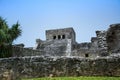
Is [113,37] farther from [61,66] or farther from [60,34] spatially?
[60,34]

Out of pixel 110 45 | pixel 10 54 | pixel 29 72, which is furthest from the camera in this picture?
pixel 10 54

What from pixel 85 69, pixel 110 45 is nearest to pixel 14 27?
pixel 110 45

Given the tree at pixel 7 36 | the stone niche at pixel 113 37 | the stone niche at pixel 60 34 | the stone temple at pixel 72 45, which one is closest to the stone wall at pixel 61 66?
the stone temple at pixel 72 45

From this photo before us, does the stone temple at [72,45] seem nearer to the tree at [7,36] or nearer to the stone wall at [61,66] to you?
the tree at [7,36]

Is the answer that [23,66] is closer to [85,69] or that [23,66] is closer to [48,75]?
[48,75]

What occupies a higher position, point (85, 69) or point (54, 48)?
point (54, 48)

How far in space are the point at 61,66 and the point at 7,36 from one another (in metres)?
10.1

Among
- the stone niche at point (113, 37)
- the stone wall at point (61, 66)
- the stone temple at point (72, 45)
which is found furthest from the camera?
the stone temple at point (72, 45)

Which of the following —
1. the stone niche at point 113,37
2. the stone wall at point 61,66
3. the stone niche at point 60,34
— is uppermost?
the stone niche at point 60,34

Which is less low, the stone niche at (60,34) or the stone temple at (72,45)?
the stone niche at (60,34)

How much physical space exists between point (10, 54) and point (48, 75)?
923 cm

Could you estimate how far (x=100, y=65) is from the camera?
10578 millimetres

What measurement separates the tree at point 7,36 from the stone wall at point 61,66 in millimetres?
7636

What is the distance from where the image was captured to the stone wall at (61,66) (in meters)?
10.5
